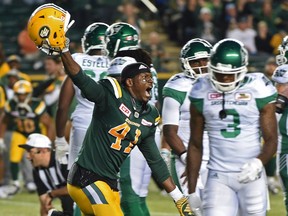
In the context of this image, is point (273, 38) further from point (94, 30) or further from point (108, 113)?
point (108, 113)

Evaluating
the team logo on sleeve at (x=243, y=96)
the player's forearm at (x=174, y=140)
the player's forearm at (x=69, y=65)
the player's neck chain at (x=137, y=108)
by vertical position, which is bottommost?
the player's forearm at (x=174, y=140)

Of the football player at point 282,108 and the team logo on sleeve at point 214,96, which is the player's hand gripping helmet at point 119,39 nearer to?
the football player at point 282,108

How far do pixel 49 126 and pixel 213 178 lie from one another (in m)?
7.14

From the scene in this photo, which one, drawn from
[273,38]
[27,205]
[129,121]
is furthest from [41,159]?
[273,38]

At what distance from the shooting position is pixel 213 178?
21.7 feet

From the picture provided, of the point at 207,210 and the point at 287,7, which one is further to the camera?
the point at 287,7

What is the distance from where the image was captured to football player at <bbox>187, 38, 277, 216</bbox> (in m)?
6.50

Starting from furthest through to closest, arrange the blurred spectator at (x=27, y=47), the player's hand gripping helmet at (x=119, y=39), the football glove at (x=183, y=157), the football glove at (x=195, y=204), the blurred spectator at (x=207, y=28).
A: the blurred spectator at (x=27, y=47), the blurred spectator at (x=207, y=28), the player's hand gripping helmet at (x=119, y=39), the football glove at (x=183, y=157), the football glove at (x=195, y=204)

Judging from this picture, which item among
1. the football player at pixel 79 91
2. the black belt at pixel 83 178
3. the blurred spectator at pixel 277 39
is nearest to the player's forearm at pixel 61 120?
the football player at pixel 79 91

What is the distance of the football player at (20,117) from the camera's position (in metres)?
13.3

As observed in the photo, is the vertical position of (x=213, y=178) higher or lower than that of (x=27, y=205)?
higher

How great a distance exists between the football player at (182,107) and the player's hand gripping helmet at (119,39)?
0.49 m

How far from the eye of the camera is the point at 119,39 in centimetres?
837

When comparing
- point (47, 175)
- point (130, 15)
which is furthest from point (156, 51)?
point (47, 175)
